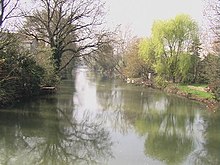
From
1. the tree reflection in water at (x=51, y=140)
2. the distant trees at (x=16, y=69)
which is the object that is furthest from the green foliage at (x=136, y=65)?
the tree reflection in water at (x=51, y=140)

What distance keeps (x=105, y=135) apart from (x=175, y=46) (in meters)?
23.6

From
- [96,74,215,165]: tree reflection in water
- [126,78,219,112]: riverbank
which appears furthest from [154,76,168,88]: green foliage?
[96,74,215,165]: tree reflection in water

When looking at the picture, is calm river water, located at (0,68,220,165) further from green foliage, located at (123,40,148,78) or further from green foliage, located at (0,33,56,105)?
green foliage, located at (123,40,148,78)

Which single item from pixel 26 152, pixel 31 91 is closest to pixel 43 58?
pixel 31 91

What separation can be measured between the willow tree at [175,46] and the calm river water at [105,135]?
51.0 feet

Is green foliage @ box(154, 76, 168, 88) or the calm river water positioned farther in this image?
green foliage @ box(154, 76, 168, 88)

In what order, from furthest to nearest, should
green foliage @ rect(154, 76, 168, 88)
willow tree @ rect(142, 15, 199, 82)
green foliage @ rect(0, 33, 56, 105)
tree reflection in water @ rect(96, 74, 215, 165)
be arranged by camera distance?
willow tree @ rect(142, 15, 199, 82)
green foliage @ rect(154, 76, 168, 88)
green foliage @ rect(0, 33, 56, 105)
tree reflection in water @ rect(96, 74, 215, 165)

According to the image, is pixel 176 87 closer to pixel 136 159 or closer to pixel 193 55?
pixel 193 55

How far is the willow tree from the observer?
3325cm

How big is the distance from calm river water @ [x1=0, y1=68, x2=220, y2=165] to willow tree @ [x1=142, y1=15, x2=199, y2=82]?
15539 mm

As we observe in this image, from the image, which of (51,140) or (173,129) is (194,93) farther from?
(51,140)

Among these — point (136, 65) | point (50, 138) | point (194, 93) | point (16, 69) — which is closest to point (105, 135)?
point (50, 138)

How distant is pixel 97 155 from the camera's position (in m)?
9.42

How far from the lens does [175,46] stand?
1329 inches
